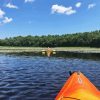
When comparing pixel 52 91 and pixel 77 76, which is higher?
pixel 77 76

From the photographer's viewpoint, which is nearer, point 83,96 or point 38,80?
point 83,96

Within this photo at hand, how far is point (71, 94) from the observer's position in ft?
43.1

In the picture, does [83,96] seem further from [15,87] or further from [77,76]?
[15,87]

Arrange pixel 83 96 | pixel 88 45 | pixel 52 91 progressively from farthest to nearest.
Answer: pixel 88 45, pixel 52 91, pixel 83 96

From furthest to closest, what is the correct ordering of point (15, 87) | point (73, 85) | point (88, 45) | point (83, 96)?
point (88, 45), point (15, 87), point (73, 85), point (83, 96)

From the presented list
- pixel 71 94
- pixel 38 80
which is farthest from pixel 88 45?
pixel 71 94

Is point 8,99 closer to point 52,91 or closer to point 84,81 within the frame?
point 52,91

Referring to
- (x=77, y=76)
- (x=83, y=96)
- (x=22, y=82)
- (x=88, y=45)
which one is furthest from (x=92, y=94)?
(x=88, y=45)

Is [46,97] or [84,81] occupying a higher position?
[84,81]

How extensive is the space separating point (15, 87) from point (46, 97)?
4.39 metres

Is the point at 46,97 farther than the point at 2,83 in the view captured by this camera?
No

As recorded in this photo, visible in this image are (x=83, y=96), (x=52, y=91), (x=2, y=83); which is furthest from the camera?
(x=2, y=83)

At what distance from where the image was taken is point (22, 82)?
24484 mm

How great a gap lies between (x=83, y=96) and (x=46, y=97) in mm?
5755
